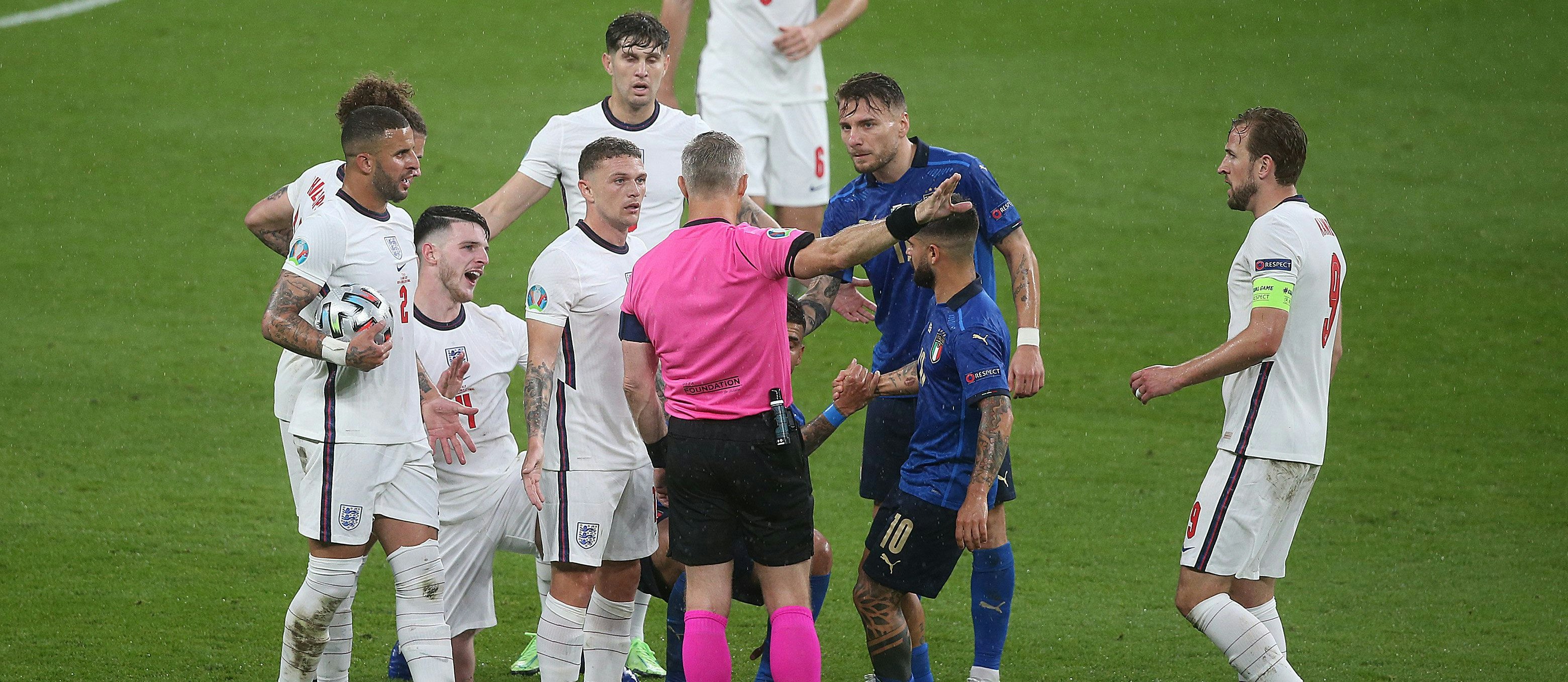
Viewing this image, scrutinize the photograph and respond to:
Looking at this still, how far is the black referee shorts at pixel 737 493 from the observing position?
4.80 metres

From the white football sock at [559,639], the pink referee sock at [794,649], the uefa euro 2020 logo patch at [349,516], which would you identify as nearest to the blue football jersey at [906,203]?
the pink referee sock at [794,649]

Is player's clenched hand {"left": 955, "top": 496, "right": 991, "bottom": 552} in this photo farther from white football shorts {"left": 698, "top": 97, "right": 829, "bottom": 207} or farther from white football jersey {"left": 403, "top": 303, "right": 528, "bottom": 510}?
white football shorts {"left": 698, "top": 97, "right": 829, "bottom": 207}

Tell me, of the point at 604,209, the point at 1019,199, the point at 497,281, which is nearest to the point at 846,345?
the point at 497,281

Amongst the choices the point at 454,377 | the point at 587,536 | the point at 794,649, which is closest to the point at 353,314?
the point at 454,377

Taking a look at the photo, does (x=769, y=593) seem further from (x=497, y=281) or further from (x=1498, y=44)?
(x=1498, y=44)

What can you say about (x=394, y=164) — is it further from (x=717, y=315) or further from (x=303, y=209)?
(x=717, y=315)

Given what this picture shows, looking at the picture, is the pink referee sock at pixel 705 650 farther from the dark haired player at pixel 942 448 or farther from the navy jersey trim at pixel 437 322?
the navy jersey trim at pixel 437 322

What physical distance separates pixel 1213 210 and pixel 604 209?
10.8 meters

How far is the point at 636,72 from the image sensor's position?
6.20 metres

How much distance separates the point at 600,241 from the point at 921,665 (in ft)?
6.77

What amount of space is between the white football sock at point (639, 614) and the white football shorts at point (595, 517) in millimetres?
691

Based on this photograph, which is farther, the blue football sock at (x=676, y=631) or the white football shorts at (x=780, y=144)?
the white football shorts at (x=780, y=144)

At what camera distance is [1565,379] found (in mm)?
10797

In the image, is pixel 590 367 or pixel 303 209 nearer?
pixel 303 209
